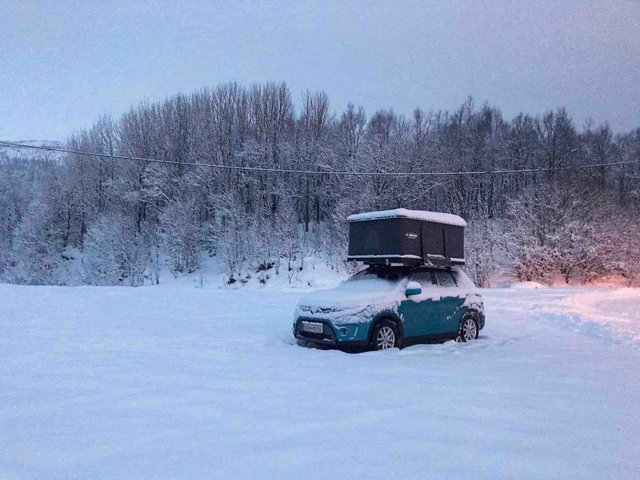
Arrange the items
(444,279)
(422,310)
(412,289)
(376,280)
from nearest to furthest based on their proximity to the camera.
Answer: (412,289) → (422,310) → (376,280) → (444,279)

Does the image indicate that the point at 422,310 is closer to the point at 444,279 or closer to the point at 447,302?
the point at 447,302

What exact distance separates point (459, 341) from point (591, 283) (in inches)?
1132

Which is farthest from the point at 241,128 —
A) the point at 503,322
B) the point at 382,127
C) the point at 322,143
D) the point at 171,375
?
the point at 171,375

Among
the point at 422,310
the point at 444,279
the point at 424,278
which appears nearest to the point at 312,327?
the point at 422,310

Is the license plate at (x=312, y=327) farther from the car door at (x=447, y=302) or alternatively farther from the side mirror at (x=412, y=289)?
the car door at (x=447, y=302)

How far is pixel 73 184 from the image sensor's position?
45.3 m

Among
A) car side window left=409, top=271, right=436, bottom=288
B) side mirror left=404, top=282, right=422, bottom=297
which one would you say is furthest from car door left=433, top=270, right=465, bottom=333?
side mirror left=404, top=282, right=422, bottom=297

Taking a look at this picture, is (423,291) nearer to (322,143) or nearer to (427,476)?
(427,476)

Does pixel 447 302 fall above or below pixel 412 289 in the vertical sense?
below

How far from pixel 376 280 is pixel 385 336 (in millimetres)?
1220

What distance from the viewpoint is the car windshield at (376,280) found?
29.5 feet

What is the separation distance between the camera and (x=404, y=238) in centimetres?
921

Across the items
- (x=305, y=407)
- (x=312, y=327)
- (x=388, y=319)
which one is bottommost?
(x=305, y=407)

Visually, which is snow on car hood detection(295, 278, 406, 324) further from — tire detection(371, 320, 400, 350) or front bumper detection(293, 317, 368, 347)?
tire detection(371, 320, 400, 350)
